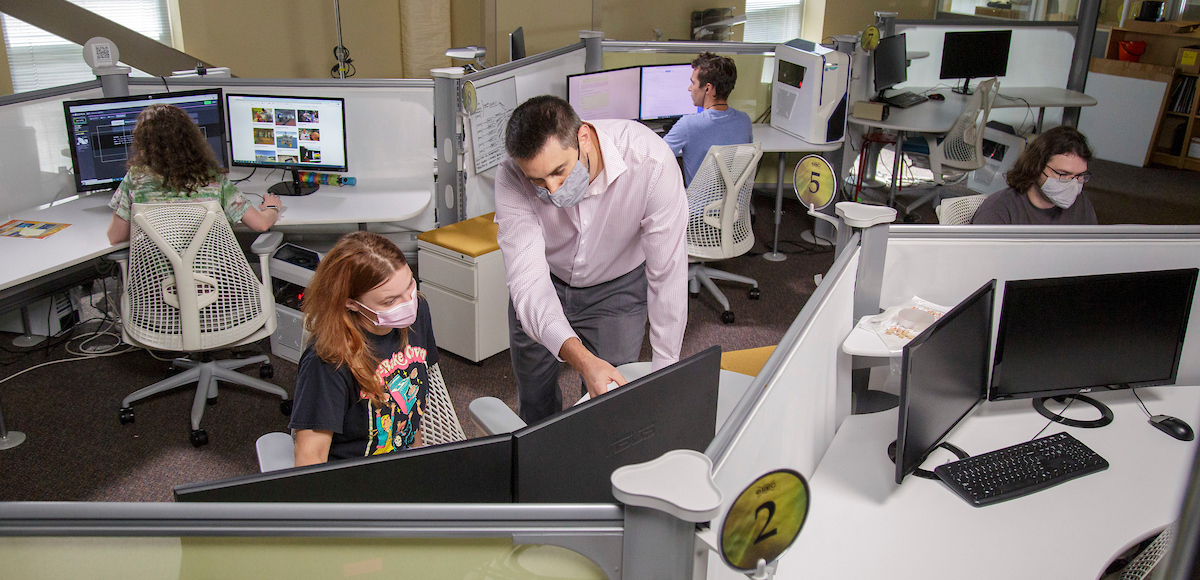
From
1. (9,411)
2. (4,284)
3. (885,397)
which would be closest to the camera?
(885,397)

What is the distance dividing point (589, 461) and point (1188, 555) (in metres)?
0.87

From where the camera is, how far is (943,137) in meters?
5.34

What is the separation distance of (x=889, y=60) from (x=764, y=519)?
4970 mm

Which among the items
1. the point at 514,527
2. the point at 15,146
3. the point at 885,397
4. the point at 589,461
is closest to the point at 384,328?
the point at 589,461

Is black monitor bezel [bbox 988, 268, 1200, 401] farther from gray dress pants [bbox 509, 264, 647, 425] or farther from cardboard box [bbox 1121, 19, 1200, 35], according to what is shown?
cardboard box [bbox 1121, 19, 1200, 35]

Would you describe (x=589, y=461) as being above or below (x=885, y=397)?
above

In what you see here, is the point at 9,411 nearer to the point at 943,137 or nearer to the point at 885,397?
the point at 885,397

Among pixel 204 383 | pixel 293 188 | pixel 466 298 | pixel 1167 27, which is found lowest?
pixel 204 383

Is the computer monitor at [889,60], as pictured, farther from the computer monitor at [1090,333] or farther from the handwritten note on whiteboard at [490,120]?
the computer monitor at [1090,333]

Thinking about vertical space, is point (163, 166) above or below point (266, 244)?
above

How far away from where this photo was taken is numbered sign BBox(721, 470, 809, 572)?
2.64ft

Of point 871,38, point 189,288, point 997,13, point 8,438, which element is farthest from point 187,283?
point 997,13

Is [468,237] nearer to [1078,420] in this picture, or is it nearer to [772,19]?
[1078,420]

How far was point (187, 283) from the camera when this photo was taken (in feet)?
8.95
